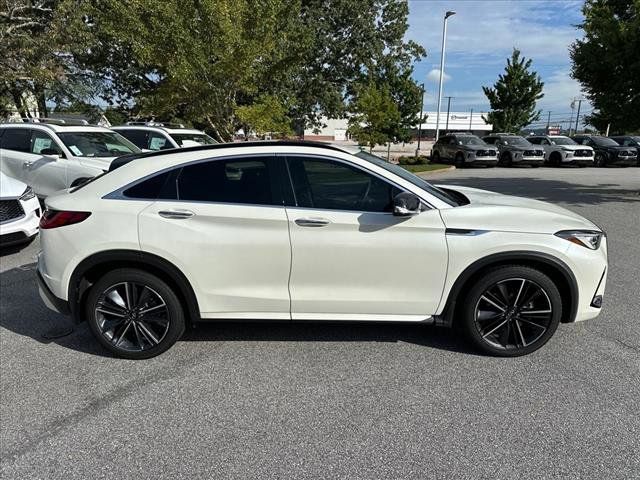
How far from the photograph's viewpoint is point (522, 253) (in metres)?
3.40

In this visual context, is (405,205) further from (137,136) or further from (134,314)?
(137,136)

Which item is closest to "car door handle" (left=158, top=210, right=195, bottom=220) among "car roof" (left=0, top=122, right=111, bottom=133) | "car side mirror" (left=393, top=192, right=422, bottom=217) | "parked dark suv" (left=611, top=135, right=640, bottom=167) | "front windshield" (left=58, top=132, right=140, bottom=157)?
"car side mirror" (left=393, top=192, right=422, bottom=217)

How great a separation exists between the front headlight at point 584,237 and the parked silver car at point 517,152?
72.9 ft

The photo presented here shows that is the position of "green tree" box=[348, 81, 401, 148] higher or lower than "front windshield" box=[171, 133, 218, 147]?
higher

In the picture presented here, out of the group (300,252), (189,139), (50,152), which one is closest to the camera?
(300,252)

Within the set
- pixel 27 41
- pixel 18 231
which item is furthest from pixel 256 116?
pixel 18 231

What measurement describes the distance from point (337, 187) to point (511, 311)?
1.62 metres

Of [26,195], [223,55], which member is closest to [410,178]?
[26,195]

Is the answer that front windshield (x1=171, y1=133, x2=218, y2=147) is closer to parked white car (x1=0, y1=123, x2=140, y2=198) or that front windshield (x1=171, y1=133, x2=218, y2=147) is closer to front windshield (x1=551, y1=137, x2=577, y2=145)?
parked white car (x1=0, y1=123, x2=140, y2=198)

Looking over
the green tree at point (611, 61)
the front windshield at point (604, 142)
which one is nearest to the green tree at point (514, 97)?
the front windshield at point (604, 142)

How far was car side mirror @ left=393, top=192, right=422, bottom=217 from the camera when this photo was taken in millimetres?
3320

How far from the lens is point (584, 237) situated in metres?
3.50

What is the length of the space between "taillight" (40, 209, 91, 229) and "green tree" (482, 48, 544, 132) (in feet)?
111

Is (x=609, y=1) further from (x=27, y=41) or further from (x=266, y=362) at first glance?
(x=27, y=41)
